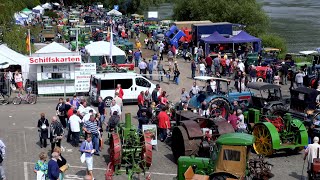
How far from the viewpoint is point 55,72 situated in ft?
85.0

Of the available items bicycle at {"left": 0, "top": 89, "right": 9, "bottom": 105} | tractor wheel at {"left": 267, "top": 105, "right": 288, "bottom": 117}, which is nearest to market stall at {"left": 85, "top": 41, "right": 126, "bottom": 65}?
bicycle at {"left": 0, "top": 89, "right": 9, "bottom": 105}

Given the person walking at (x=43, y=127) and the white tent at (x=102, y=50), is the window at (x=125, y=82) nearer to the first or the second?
the white tent at (x=102, y=50)

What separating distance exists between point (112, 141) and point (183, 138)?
190cm

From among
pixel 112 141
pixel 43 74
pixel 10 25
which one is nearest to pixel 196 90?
pixel 43 74

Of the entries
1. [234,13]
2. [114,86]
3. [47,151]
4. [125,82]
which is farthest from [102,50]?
[234,13]

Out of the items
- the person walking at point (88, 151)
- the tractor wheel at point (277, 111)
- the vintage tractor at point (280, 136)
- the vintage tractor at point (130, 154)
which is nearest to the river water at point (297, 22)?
the tractor wheel at point (277, 111)

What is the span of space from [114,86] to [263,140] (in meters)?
9.17

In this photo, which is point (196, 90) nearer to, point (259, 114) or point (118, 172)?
point (259, 114)

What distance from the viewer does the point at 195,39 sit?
3969 centimetres

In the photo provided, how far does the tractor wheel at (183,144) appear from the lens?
1539cm

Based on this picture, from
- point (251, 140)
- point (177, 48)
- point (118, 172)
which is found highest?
point (177, 48)

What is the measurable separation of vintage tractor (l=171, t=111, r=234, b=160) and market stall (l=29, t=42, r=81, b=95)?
34.3ft

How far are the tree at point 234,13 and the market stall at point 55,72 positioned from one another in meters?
25.3

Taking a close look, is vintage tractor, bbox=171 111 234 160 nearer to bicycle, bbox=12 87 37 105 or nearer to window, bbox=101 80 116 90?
window, bbox=101 80 116 90
